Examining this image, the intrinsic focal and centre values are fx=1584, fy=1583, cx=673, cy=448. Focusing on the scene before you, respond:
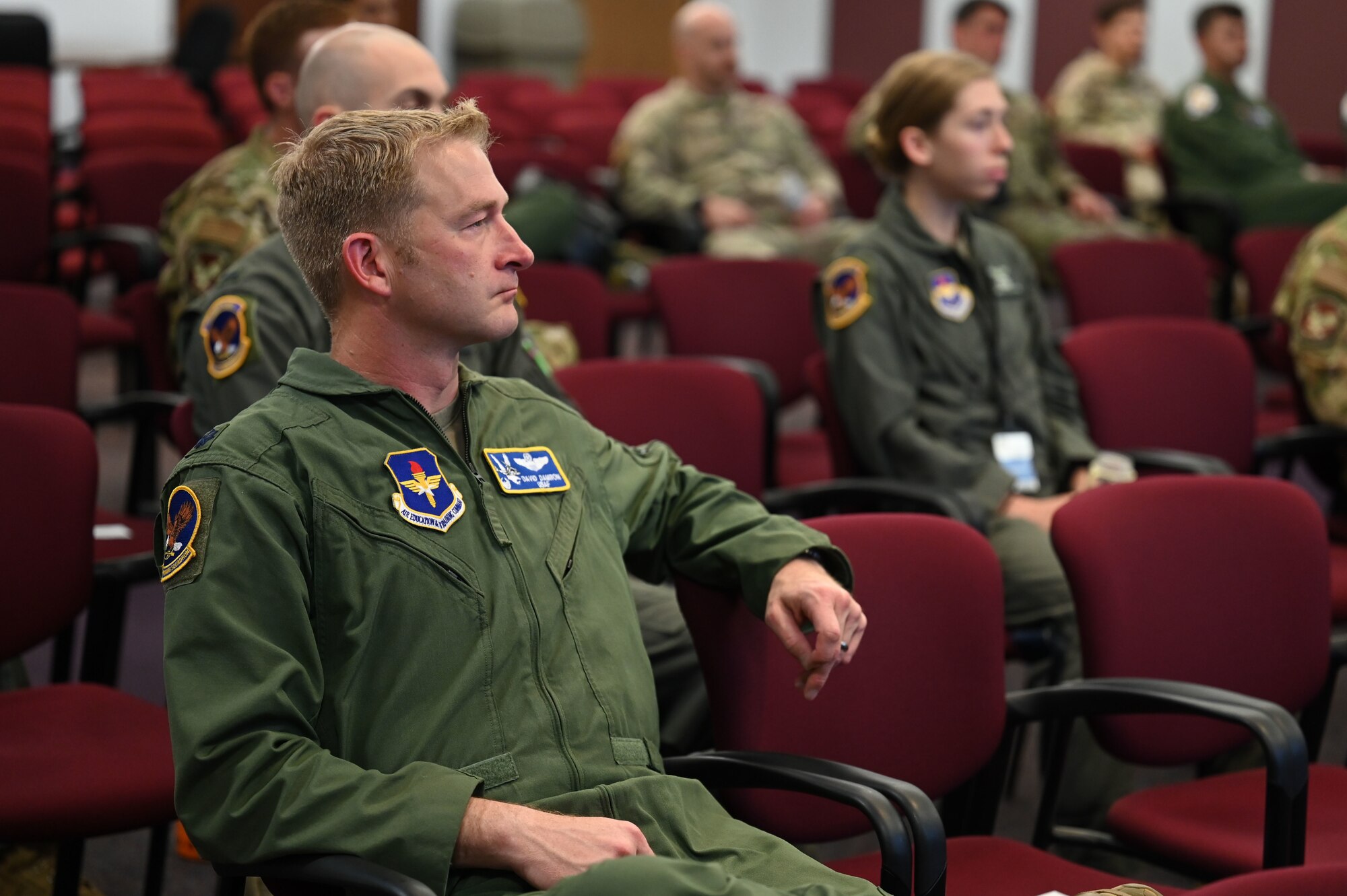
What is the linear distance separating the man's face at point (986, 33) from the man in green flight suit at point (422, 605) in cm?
510

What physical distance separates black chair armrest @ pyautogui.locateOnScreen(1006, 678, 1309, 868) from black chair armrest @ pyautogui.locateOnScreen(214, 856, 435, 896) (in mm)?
915

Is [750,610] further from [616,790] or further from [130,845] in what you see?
[130,845]

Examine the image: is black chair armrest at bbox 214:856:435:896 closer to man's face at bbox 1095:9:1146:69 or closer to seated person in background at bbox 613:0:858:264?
seated person in background at bbox 613:0:858:264

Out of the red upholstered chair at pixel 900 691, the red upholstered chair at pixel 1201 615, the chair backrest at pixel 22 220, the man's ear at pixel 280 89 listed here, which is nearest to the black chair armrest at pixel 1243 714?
the red upholstered chair at pixel 900 691

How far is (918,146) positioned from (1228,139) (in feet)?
13.7

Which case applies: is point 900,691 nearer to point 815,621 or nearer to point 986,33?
point 815,621

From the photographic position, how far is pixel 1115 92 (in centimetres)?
764

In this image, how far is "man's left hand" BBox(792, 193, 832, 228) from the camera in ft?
18.2

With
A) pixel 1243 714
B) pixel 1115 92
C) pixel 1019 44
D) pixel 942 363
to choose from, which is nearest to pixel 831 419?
pixel 942 363

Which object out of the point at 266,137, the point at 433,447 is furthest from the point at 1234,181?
the point at 433,447

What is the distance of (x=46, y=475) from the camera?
7.06 feet

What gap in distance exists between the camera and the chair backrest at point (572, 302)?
12.1ft

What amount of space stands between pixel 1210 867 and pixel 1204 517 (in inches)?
19.8

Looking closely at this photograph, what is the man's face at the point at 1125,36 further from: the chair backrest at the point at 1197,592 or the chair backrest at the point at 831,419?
the chair backrest at the point at 1197,592
